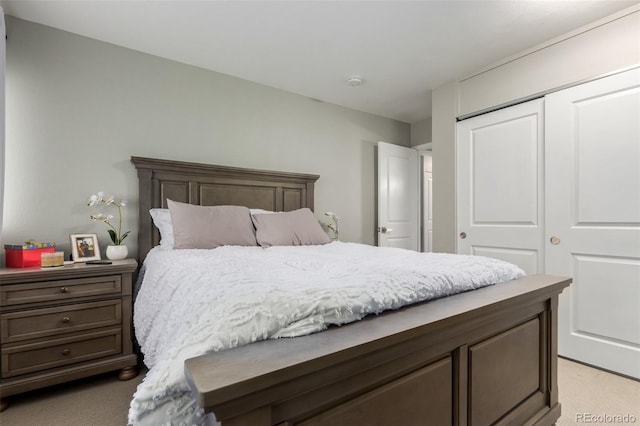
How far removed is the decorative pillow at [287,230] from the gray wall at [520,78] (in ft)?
4.48

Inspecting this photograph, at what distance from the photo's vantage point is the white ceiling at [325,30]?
6.96 feet

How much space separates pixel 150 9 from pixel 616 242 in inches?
139

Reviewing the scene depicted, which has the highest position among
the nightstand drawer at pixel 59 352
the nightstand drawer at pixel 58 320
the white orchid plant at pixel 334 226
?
the white orchid plant at pixel 334 226

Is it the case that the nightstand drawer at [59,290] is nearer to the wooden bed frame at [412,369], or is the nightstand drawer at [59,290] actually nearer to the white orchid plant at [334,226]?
the wooden bed frame at [412,369]

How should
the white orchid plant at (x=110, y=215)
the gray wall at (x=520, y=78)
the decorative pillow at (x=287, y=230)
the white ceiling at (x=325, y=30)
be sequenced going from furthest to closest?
the decorative pillow at (x=287, y=230) → the white orchid plant at (x=110, y=215) → the gray wall at (x=520, y=78) → the white ceiling at (x=325, y=30)

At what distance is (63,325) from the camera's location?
6.34ft

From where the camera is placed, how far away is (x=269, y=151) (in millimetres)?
3344

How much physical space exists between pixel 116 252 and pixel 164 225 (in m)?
0.37

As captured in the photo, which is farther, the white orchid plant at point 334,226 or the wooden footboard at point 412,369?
the white orchid plant at point 334,226

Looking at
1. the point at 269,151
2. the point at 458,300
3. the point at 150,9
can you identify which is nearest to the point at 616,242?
the point at 458,300

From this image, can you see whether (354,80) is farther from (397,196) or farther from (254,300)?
(254,300)

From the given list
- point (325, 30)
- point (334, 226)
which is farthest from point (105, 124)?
point (334, 226)

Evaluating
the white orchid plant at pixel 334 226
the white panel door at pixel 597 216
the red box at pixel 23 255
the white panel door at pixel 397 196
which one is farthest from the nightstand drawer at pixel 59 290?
the white panel door at pixel 597 216

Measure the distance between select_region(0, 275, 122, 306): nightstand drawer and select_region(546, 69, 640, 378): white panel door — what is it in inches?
127
